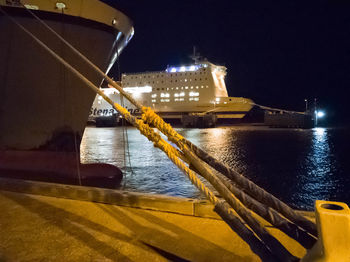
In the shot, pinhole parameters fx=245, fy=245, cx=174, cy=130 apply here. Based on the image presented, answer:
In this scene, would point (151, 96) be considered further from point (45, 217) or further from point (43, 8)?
point (45, 217)

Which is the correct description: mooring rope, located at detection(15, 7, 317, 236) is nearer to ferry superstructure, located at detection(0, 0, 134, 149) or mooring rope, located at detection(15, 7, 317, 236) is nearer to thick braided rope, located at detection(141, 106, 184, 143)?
thick braided rope, located at detection(141, 106, 184, 143)

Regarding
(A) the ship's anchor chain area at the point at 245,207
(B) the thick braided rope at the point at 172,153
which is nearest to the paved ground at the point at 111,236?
(A) the ship's anchor chain area at the point at 245,207

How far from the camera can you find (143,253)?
2273 mm

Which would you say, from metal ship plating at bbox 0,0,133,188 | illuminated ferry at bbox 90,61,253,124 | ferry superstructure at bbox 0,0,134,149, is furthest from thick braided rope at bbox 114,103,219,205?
illuminated ferry at bbox 90,61,253,124

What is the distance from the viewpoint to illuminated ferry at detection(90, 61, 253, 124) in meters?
39.6

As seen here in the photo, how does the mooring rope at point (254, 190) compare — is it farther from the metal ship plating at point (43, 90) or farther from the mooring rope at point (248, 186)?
the metal ship plating at point (43, 90)

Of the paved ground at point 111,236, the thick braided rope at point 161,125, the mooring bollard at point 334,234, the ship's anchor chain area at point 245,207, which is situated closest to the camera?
the mooring bollard at point 334,234

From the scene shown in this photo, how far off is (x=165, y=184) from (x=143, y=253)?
5044 mm

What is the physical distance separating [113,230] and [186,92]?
40027 millimetres

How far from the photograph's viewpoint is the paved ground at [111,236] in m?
2.25

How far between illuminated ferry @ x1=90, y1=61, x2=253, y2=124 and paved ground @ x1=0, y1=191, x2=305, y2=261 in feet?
118

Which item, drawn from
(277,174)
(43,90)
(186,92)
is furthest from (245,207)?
(186,92)

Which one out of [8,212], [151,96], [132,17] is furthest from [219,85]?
[8,212]

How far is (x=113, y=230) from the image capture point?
108 inches
